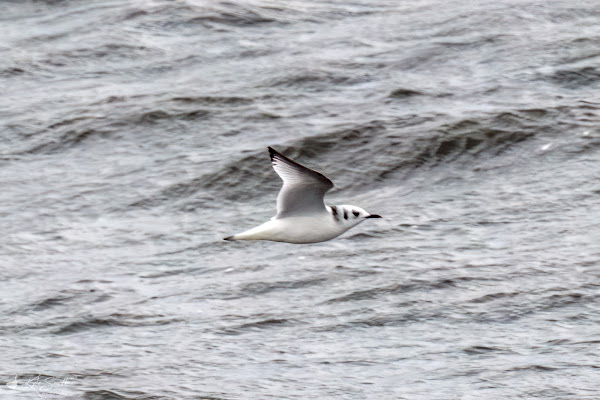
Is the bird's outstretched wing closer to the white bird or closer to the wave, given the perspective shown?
the white bird

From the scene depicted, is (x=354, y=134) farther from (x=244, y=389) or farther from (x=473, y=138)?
(x=244, y=389)

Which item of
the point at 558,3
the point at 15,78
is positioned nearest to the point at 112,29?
the point at 15,78

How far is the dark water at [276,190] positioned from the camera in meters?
12.7

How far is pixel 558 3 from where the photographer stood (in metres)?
20.8

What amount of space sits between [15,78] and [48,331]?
7472 mm

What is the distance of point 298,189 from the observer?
10836mm

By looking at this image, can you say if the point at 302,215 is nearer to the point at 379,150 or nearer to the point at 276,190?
the point at 276,190

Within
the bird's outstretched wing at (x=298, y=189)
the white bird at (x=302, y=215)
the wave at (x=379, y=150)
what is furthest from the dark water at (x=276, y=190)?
the bird's outstretched wing at (x=298, y=189)

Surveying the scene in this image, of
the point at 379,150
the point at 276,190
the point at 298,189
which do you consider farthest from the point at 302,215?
the point at 379,150

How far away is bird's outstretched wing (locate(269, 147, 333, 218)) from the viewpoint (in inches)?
410

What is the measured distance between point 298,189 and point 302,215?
28 cm

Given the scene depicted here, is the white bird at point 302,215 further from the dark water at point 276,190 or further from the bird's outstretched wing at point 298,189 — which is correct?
the dark water at point 276,190

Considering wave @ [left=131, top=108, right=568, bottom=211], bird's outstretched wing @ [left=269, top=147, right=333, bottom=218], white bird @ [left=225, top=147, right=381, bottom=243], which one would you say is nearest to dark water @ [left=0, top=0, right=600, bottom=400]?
wave @ [left=131, top=108, right=568, bottom=211]

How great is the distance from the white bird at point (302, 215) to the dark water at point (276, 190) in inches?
63.9
